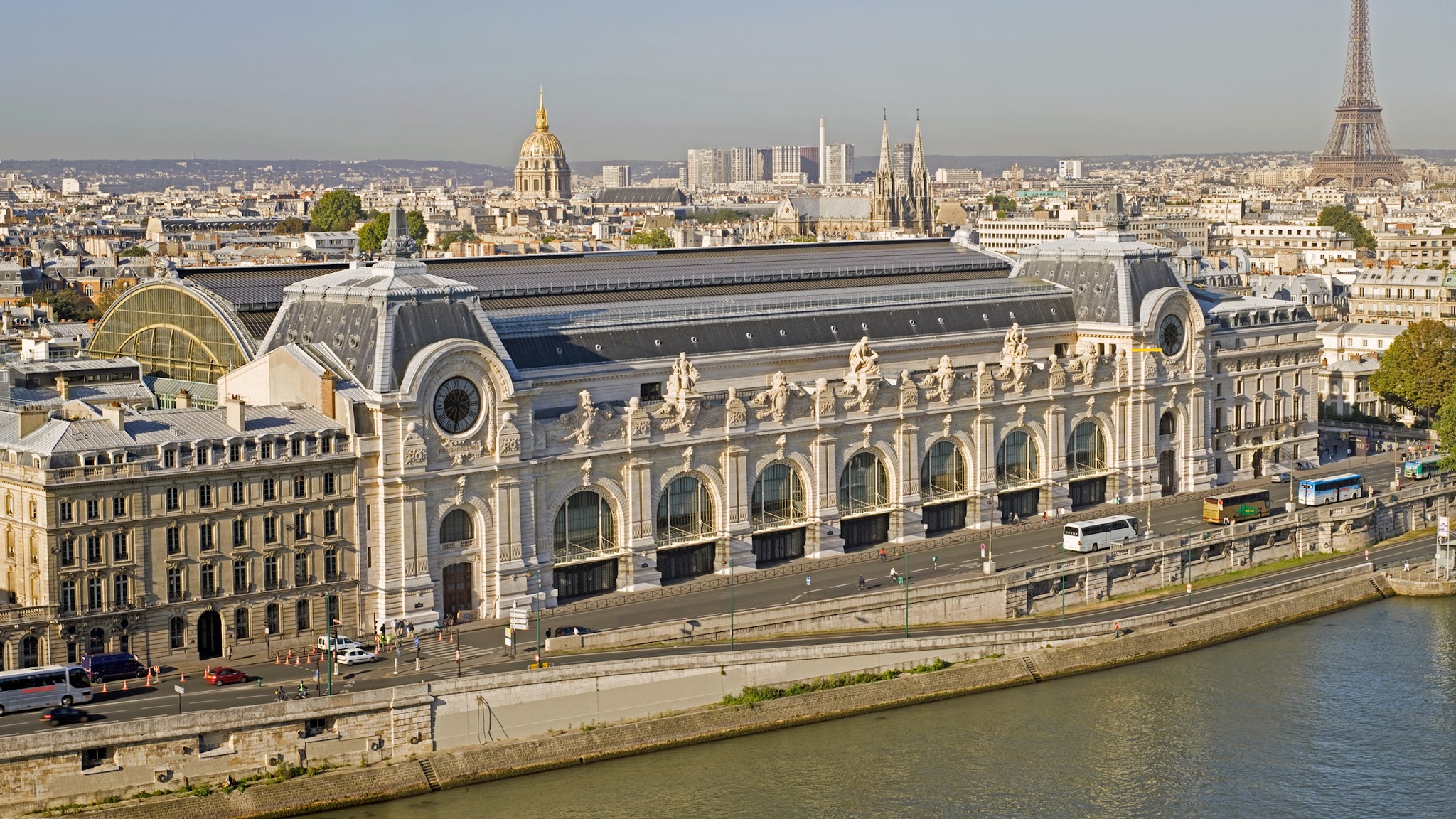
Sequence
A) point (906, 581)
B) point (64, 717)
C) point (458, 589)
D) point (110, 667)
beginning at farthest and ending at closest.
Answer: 1. point (906, 581)
2. point (458, 589)
3. point (110, 667)
4. point (64, 717)

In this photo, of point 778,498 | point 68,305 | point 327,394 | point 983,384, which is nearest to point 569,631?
point 327,394

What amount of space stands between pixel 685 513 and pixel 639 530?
3.03 metres

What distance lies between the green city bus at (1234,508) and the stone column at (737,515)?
2524 cm

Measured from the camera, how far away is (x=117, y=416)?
74625mm

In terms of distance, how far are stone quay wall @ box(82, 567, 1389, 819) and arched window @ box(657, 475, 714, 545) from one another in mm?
13751

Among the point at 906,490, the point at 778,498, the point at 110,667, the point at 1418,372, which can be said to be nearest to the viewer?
the point at 110,667

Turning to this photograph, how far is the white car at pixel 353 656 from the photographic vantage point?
74.9m

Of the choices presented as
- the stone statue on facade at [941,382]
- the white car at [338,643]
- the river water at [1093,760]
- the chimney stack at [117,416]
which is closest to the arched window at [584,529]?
the white car at [338,643]

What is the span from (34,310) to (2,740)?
315 ft

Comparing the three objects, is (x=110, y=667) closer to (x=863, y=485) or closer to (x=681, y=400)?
(x=681, y=400)

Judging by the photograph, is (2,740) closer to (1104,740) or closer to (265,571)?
(265,571)

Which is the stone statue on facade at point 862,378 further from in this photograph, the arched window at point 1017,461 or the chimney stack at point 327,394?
the chimney stack at point 327,394

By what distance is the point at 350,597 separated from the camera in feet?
261

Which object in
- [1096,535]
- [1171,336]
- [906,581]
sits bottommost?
[906,581]
